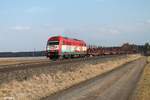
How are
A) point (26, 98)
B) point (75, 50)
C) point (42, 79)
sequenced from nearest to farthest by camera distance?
point (26, 98)
point (42, 79)
point (75, 50)

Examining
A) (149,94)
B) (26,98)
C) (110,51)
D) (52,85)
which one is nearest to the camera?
(26,98)

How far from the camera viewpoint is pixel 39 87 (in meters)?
20.6

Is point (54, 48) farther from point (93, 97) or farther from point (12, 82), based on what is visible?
point (93, 97)

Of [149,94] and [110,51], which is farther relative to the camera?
[110,51]

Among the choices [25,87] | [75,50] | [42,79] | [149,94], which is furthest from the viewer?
[75,50]

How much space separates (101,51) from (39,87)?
8895 centimetres

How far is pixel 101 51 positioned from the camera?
109 meters

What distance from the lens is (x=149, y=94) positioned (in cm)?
1862

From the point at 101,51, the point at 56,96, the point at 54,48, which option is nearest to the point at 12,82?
the point at 56,96

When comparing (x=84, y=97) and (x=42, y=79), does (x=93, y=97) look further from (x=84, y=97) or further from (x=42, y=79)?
(x=42, y=79)

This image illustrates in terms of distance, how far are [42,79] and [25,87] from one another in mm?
4115

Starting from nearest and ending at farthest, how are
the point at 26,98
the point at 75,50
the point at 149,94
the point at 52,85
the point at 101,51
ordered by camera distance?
the point at 26,98
the point at 149,94
the point at 52,85
the point at 75,50
the point at 101,51

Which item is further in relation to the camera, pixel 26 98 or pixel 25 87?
pixel 25 87

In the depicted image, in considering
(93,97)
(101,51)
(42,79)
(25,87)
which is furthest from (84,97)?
(101,51)
